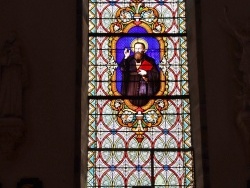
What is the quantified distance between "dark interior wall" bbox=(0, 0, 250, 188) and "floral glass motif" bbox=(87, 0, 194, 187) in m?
0.80

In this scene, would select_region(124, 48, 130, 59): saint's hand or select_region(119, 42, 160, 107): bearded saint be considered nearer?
select_region(119, 42, 160, 107): bearded saint

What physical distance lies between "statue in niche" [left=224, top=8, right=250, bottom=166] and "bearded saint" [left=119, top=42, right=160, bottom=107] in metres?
1.52

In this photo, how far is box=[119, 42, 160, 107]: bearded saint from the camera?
1379 centimetres

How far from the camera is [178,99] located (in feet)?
45.0

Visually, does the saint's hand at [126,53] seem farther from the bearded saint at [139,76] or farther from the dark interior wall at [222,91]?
the dark interior wall at [222,91]

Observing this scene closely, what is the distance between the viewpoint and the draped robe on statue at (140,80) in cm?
1379
